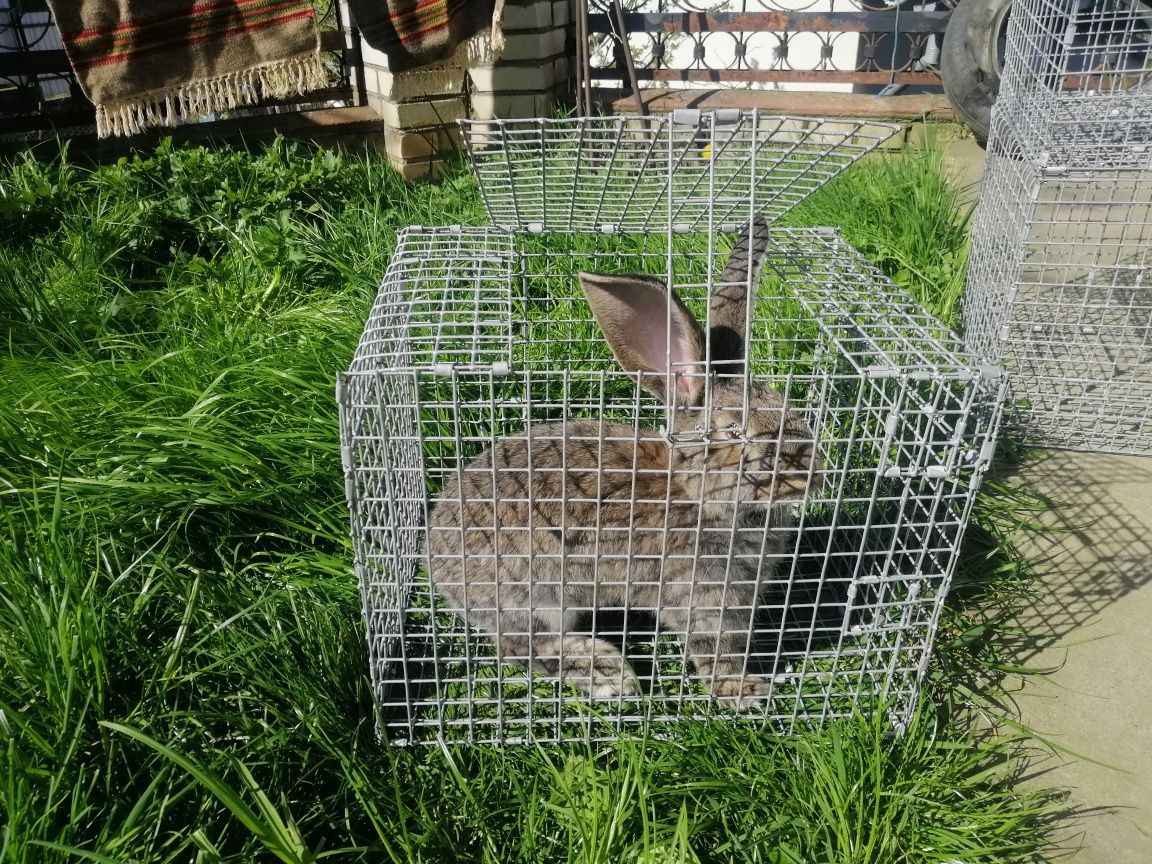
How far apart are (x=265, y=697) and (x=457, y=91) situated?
4480 mm

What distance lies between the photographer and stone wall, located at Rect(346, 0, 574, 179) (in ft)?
17.8

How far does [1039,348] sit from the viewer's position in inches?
161

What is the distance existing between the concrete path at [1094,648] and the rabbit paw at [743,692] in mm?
697

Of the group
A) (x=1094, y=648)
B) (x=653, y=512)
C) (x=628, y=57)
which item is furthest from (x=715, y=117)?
(x=628, y=57)

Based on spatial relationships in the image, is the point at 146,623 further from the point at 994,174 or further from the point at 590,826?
the point at 994,174

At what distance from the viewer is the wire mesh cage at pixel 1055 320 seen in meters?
3.29

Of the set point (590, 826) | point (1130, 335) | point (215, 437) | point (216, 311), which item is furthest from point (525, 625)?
point (1130, 335)

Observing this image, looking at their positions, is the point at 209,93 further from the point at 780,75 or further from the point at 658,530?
the point at 780,75

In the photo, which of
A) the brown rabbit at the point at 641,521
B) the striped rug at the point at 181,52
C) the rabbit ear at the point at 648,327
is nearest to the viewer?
the rabbit ear at the point at 648,327

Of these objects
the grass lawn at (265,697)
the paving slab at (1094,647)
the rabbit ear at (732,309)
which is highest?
the rabbit ear at (732,309)

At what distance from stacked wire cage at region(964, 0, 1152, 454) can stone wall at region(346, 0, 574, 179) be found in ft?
9.57

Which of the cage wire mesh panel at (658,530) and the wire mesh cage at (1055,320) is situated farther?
the wire mesh cage at (1055,320)

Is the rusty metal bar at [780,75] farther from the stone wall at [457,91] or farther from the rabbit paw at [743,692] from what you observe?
the rabbit paw at [743,692]

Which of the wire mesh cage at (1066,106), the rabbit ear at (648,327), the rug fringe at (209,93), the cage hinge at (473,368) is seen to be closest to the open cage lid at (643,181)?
the rabbit ear at (648,327)
